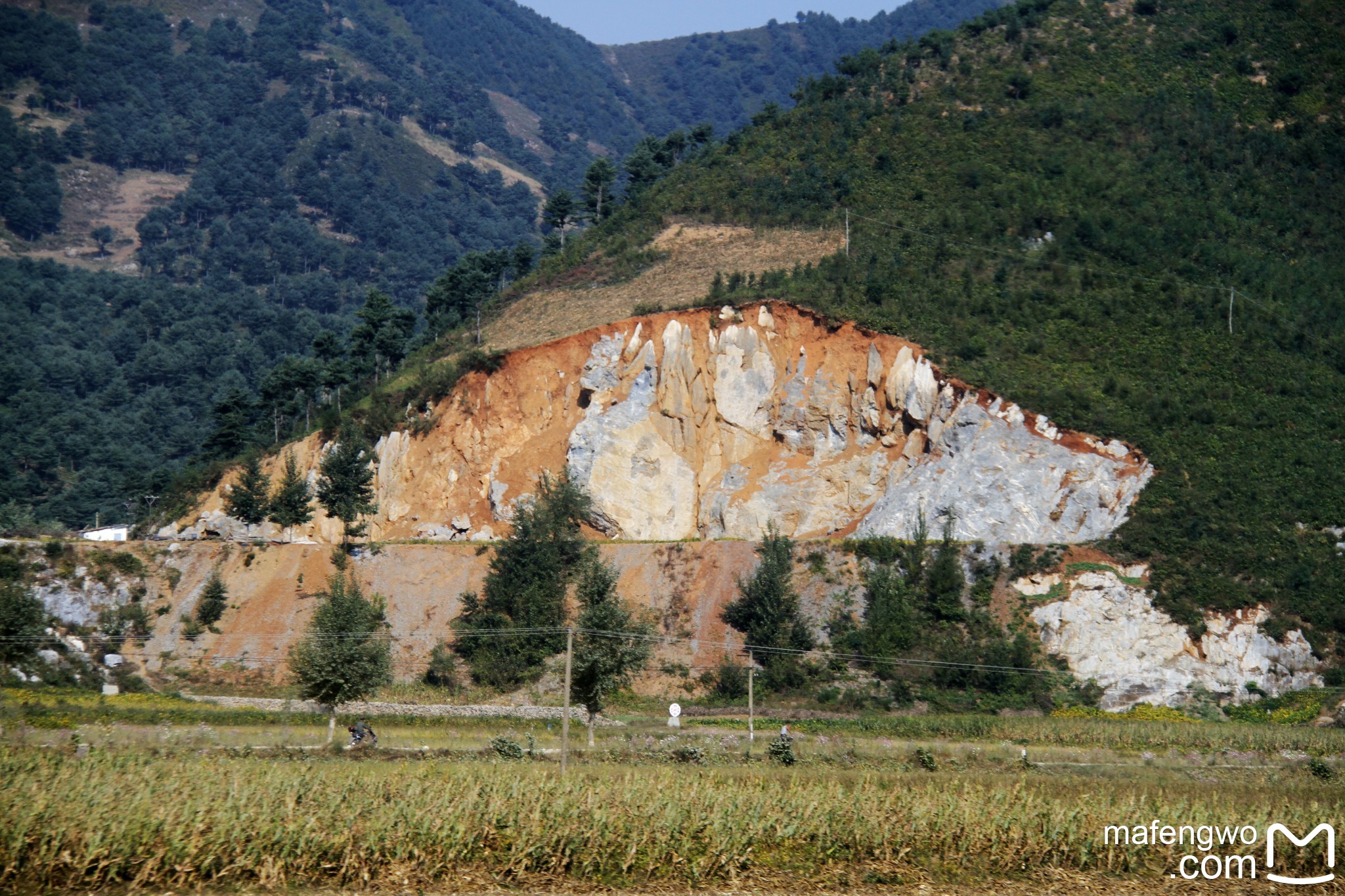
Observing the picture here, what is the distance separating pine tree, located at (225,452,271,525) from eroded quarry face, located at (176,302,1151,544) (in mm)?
3195

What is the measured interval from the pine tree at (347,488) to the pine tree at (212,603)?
7883mm

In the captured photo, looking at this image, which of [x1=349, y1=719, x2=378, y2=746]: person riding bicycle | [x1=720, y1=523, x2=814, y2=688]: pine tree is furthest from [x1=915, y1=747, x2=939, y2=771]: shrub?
[x1=349, y1=719, x2=378, y2=746]: person riding bicycle

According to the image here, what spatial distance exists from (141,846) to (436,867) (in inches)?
212

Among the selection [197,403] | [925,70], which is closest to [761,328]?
[925,70]

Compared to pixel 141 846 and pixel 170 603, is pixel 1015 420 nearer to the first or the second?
pixel 170 603

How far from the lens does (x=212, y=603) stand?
58.3 m

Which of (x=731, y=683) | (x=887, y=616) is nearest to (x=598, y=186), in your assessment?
(x=887, y=616)

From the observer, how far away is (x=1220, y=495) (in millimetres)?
61000

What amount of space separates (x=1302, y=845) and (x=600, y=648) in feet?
81.8

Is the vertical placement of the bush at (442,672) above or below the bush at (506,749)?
above

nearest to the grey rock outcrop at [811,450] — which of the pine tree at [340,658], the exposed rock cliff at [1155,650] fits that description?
the exposed rock cliff at [1155,650]

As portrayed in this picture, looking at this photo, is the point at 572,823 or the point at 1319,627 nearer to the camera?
the point at 572,823

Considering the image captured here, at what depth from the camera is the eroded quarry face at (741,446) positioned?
62.0 metres

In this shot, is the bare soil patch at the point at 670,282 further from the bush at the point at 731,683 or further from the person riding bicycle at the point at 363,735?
the person riding bicycle at the point at 363,735
